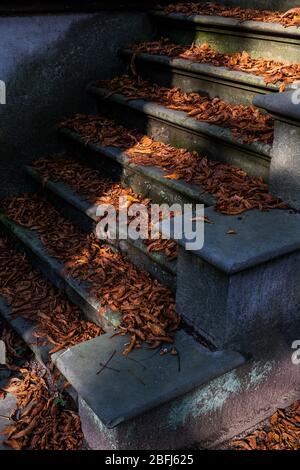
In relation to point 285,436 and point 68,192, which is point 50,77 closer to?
point 68,192

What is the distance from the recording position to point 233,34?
3746mm

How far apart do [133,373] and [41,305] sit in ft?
3.72

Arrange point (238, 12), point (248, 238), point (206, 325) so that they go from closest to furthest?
1. point (248, 238)
2. point (206, 325)
3. point (238, 12)

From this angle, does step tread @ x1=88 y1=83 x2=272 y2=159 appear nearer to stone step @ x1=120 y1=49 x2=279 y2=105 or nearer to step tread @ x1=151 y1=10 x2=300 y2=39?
stone step @ x1=120 y1=49 x2=279 y2=105

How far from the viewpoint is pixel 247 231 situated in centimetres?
246

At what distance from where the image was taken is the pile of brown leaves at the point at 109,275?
8.51ft

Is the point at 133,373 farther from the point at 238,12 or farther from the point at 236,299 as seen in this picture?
the point at 238,12

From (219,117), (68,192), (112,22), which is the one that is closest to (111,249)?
(68,192)

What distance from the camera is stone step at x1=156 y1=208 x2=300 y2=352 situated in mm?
2309

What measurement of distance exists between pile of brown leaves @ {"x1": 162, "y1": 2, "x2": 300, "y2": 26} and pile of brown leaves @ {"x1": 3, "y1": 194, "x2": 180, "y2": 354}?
183cm

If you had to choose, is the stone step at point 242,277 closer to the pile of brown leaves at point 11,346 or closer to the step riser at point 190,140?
the step riser at point 190,140

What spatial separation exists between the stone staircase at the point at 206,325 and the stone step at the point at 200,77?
0.01 metres

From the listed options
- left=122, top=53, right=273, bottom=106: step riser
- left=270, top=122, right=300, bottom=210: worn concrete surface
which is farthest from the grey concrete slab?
left=122, top=53, right=273, bottom=106: step riser

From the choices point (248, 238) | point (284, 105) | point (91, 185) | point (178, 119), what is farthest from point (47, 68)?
point (248, 238)
